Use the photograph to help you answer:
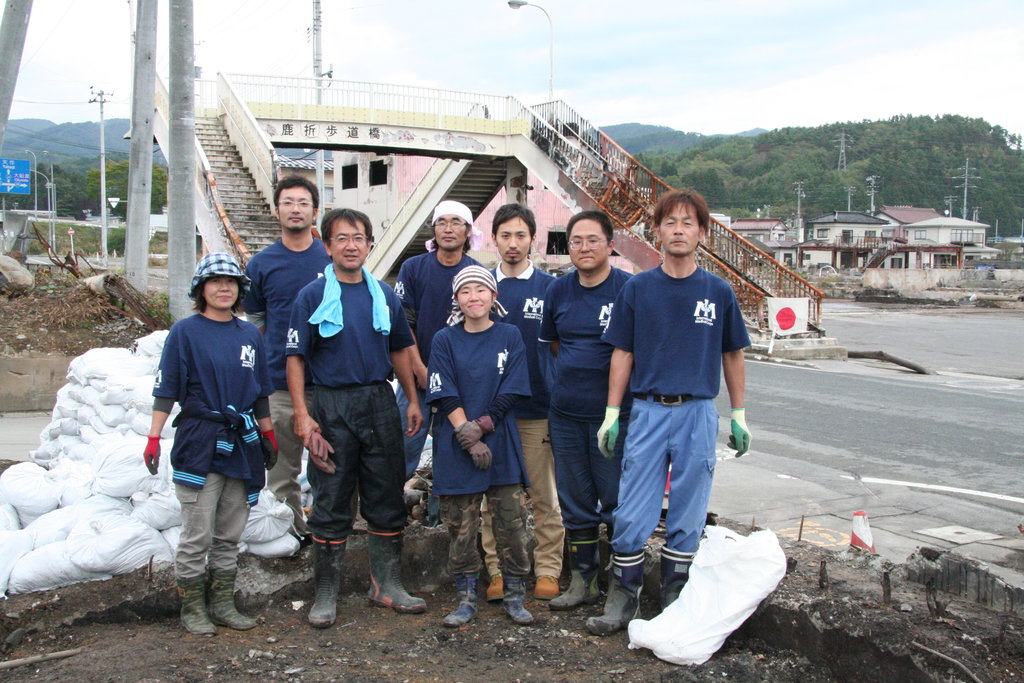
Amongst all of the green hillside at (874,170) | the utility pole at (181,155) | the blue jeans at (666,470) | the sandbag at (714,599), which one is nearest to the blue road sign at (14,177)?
the utility pole at (181,155)

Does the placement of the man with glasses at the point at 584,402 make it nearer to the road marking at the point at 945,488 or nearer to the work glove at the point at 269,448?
the work glove at the point at 269,448

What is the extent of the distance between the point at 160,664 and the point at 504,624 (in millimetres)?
1496

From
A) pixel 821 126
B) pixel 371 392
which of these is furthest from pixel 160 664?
pixel 821 126

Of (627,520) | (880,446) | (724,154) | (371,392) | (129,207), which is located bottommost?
(880,446)

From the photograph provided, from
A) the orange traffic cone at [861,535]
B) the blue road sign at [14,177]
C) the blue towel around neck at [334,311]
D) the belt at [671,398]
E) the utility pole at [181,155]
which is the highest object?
the blue road sign at [14,177]

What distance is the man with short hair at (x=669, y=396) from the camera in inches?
149

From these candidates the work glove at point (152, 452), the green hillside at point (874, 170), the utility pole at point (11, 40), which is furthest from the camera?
the green hillside at point (874, 170)

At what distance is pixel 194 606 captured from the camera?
150 inches

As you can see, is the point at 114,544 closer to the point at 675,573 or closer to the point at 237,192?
the point at 675,573

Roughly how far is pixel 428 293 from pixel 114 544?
6.53ft

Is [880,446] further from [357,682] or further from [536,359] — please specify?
[357,682]

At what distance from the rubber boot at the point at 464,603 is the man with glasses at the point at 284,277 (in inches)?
39.4

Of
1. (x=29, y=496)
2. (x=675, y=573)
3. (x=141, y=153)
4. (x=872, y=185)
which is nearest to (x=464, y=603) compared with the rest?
(x=675, y=573)

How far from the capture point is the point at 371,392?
4.02 m
